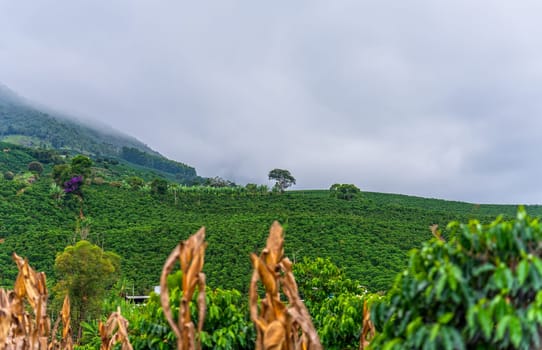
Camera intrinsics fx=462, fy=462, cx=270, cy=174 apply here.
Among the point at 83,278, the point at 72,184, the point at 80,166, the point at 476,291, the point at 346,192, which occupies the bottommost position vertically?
the point at 83,278

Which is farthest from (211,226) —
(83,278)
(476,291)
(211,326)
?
(476,291)

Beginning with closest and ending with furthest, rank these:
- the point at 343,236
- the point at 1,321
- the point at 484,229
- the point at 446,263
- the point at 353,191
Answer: the point at 446,263
the point at 484,229
the point at 1,321
the point at 343,236
the point at 353,191

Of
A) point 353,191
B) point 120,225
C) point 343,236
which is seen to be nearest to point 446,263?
point 343,236

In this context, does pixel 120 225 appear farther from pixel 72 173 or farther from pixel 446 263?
pixel 446 263

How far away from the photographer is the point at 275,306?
11.7 ft

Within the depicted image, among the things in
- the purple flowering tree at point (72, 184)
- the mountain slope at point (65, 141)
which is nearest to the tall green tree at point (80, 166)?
the purple flowering tree at point (72, 184)

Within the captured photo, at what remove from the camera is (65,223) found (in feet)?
101

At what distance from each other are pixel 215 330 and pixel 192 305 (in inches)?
15.9

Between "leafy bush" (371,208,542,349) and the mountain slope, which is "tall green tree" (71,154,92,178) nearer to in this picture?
"leafy bush" (371,208,542,349)

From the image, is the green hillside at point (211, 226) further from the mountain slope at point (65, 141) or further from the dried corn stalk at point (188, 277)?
the mountain slope at point (65, 141)

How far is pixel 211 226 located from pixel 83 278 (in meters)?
15.1

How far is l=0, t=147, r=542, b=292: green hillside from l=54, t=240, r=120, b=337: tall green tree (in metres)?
5.15

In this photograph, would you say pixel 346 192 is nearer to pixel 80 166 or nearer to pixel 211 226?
pixel 211 226

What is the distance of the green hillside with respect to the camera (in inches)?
949
